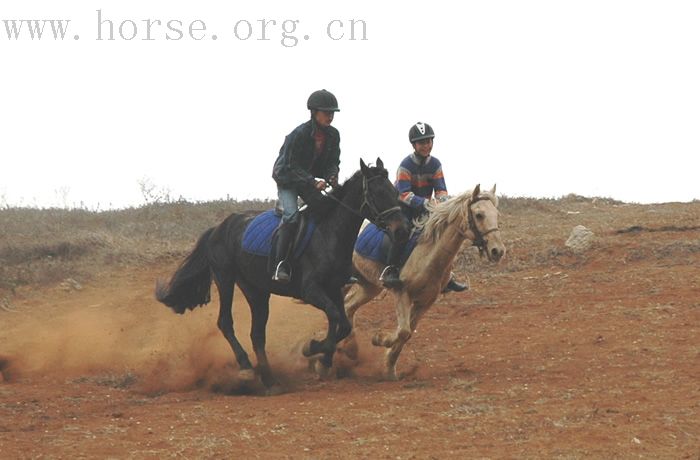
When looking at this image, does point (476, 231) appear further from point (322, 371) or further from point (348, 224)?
point (322, 371)

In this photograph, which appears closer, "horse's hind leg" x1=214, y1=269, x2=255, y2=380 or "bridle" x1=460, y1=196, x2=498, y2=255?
"bridle" x1=460, y1=196, x2=498, y2=255

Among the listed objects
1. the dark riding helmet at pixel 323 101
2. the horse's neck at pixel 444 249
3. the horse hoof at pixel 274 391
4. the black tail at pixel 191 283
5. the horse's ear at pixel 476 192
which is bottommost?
the horse hoof at pixel 274 391

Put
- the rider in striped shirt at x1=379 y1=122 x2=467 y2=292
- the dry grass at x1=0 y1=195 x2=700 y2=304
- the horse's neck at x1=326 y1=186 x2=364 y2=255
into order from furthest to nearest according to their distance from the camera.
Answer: the dry grass at x1=0 y1=195 x2=700 y2=304
the rider in striped shirt at x1=379 y1=122 x2=467 y2=292
the horse's neck at x1=326 y1=186 x2=364 y2=255

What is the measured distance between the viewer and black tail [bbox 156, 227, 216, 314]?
12.6 metres

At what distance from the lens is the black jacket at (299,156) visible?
435 inches

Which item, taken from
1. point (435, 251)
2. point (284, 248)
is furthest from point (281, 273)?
point (435, 251)

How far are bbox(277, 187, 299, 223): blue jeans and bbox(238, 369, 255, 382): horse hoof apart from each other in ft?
5.42

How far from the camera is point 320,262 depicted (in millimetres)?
10750

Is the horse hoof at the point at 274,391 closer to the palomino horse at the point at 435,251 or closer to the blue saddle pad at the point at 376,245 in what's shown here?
the palomino horse at the point at 435,251

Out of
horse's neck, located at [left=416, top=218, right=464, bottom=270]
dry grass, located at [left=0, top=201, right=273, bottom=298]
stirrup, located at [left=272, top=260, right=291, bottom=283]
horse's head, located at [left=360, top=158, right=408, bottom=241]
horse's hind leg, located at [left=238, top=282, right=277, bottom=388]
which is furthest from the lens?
dry grass, located at [left=0, top=201, right=273, bottom=298]

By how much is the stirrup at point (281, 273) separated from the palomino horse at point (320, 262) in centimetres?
16

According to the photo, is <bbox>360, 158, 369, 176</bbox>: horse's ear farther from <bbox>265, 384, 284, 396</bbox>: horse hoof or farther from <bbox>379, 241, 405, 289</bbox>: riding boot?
<bbox>265, 384, 284, 396</bbox>: horse hoof

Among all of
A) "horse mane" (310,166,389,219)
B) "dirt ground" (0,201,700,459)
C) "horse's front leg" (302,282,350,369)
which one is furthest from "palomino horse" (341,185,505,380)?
"horse mane" (310,166,389,219)

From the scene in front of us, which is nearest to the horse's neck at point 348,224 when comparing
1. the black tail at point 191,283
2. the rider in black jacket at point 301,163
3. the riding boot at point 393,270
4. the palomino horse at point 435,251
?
the rider in black jacket at point 301,163
